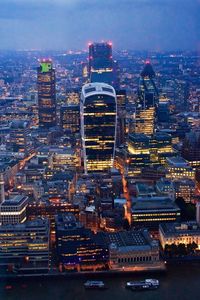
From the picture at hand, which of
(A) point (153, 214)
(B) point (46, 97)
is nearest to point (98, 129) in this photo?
(A) point (153, 214)

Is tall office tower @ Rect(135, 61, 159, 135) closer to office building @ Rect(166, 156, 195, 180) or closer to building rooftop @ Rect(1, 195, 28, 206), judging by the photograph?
office building @ Rect(166, 156, 195, 180)

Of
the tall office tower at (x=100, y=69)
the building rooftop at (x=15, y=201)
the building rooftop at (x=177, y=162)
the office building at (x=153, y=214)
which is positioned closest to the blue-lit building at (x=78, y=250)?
the building rooftop at (x=15, y=201)

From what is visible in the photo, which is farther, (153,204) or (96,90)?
(96,90)

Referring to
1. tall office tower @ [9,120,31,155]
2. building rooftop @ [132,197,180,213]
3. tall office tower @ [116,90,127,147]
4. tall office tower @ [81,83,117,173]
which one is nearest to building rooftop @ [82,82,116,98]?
tall office tower @ [81,83,117,173]

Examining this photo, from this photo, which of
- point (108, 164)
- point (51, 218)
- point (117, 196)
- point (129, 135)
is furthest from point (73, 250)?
point (129, 135)

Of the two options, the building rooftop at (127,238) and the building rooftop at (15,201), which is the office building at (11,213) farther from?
the building rooftop at (127,238)

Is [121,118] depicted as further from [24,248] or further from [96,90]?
[24,248]

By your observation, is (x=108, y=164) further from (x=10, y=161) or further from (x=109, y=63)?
(x=109, y=63)
